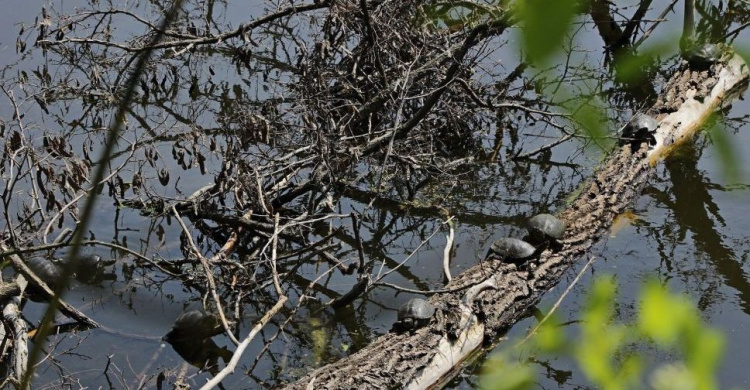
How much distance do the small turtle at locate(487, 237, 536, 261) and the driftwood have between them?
6cm

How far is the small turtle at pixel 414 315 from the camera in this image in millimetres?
4262

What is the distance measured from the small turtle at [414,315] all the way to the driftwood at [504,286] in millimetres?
40

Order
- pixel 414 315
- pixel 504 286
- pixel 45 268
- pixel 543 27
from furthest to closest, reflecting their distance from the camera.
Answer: pixel 45 268, pixel 504 286, pixel 414 315, pixel 543 27

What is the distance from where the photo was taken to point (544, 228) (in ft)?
16.9

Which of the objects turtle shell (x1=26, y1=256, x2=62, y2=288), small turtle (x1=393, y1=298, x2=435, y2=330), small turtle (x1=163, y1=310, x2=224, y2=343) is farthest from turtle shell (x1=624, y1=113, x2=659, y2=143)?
turtle shell (x1=26, y1=256, x2=62, y2=288)

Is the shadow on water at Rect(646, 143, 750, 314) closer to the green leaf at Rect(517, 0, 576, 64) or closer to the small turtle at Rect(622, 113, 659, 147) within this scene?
the small turtle at Rect(622, 113, 659, 147)

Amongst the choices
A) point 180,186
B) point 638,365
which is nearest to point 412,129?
point 180,186

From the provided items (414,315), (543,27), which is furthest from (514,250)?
(543,27)

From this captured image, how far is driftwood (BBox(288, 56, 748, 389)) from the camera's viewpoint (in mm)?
3943

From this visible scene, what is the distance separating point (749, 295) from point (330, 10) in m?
3.02

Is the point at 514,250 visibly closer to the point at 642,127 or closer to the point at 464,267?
the point at 464,267

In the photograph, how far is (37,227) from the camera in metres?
5.14

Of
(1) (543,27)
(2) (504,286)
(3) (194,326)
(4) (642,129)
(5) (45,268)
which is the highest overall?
(4) (642,129)

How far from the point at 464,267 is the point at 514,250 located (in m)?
0.50
